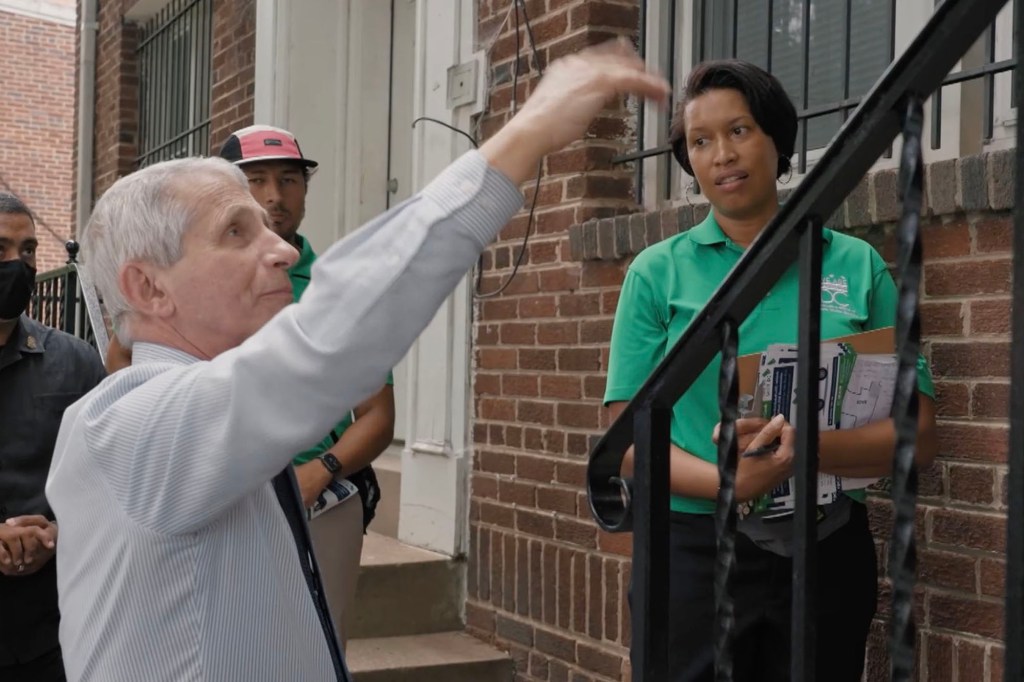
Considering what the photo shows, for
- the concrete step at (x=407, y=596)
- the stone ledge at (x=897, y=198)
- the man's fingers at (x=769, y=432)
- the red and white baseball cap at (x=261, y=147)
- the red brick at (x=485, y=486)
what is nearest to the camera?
the man's fingers at (x=769, y=432)

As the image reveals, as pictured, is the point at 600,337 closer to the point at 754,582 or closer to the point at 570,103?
the point at 754,582

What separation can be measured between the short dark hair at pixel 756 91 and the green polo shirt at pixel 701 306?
0.25 m

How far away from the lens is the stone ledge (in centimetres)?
269

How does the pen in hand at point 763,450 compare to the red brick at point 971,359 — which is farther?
the red brick at point 971,359

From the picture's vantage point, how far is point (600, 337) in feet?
13.2

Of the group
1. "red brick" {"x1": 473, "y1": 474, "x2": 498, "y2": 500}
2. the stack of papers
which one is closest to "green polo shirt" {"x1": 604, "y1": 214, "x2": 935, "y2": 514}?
the stack of papers

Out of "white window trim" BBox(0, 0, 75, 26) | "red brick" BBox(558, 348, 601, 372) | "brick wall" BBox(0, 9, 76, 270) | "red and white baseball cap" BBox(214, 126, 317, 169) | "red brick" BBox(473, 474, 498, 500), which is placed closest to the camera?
"red and white baseball cap" BBox(214, 126, 317, 169)

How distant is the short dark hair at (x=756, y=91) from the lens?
2.71 m

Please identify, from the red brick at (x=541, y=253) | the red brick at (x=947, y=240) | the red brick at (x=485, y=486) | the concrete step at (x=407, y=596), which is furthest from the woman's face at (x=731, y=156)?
the concrete step at (x=407, y=596)

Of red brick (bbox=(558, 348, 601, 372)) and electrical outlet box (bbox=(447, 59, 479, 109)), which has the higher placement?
electrical outlet box (bbox=(447, 59, 479, 109))

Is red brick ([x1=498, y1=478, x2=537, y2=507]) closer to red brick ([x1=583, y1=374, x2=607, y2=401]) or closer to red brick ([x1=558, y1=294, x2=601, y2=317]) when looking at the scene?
red brick ([x1=583, y1=374, x2=607, y2=401])

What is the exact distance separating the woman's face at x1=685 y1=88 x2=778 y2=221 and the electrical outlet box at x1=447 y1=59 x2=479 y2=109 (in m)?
2.16

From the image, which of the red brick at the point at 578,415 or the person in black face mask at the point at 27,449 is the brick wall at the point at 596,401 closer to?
the red brick at the point at 578,415

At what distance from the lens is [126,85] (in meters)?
9.20
